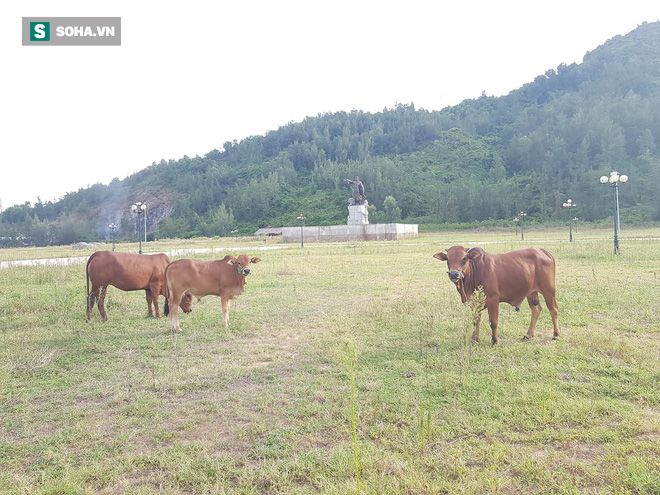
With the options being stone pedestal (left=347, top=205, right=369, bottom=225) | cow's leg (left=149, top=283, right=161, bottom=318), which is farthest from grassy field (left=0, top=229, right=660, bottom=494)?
stone pedestal (left=347, top=205, right=369, bottom=225)

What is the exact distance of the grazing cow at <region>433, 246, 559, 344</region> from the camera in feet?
22.3

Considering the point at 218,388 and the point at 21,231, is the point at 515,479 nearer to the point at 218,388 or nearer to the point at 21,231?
the point at 218,388

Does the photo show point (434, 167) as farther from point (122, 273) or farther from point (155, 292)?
point (122, 273)

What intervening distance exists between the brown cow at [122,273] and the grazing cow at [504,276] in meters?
5.43

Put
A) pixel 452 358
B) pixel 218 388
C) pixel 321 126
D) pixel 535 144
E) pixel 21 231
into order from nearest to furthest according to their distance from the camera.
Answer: pixel 218 388 < pixel 452 358 < pixel 535 144 < pixel 21 231 < pixel 321 126

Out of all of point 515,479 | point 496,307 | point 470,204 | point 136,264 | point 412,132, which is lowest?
point 515,479

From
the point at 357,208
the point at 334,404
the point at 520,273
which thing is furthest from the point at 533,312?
the point at 357,208

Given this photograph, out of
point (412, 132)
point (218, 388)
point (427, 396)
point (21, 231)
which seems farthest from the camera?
point (412, 132)

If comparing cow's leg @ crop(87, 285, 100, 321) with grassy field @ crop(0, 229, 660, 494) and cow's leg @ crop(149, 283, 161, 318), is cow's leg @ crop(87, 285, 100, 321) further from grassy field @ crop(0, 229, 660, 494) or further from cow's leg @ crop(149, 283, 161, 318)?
cow's leg @ crop(149, 283, 161, 318)

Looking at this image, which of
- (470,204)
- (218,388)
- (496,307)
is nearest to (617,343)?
(496,307)

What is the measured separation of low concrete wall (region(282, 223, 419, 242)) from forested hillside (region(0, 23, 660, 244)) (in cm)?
2312

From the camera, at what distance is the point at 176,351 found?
6836mm

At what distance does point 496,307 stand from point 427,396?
2.58m

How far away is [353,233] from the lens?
169 ft
